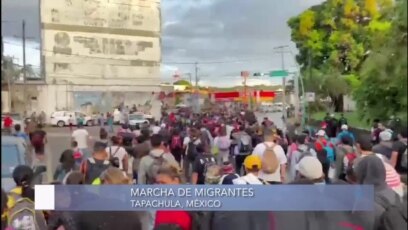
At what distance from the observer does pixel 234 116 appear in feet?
14.4

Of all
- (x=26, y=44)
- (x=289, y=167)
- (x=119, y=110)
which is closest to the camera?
(x=26, y=44)

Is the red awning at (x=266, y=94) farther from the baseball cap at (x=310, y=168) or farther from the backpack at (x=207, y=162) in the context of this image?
the backpack at (x=207, y=162)

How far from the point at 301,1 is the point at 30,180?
1998 mm

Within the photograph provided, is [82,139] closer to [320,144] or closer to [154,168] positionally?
[154,168]

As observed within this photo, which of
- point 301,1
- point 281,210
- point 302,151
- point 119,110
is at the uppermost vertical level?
point 301,1

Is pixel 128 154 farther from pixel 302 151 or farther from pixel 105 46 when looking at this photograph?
pixel 302 151

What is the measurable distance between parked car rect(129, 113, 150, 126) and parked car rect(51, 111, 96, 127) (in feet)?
0.79

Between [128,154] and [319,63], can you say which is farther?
[128,154]

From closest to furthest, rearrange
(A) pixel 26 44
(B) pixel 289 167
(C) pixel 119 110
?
(A) pixel 26 44, (C) pixel 119 110, (B) pixel 289 167

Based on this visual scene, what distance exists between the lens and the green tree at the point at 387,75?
327 cm

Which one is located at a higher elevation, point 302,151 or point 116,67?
point 116,67

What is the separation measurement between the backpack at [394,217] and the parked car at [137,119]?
1550 mm

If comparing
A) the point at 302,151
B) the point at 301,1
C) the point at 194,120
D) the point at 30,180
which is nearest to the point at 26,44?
the point at 30,180

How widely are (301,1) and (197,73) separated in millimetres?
793
